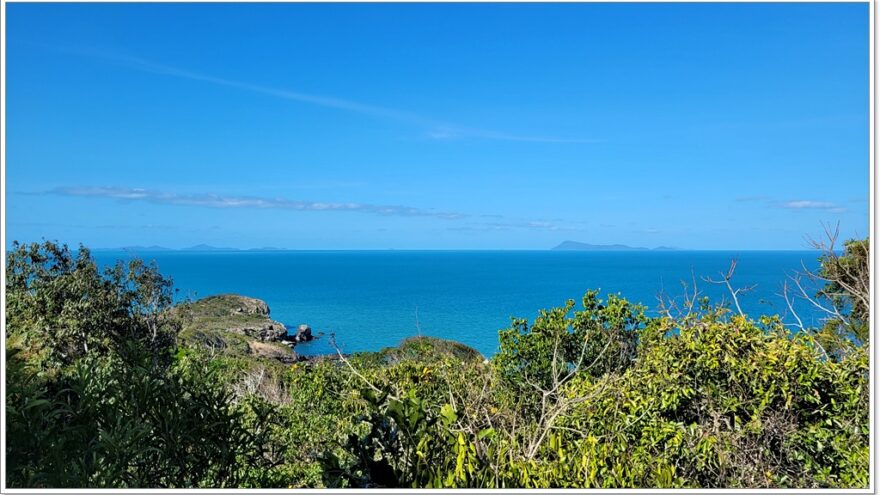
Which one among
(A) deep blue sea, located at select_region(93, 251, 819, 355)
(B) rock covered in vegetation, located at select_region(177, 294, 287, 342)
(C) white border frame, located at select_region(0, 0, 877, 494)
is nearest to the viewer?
(C) white border frame, located at select_region(0, 0, 877, 494)

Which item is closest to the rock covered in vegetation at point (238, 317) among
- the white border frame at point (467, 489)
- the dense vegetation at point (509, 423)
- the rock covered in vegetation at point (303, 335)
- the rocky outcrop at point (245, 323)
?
the rocky outcrop at point (245, 323)

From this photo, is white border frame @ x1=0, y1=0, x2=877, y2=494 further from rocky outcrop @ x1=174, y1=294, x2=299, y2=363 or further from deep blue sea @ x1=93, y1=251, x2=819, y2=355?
rocky outcrop @ x1=174, y1=294, x2=299, y2=363

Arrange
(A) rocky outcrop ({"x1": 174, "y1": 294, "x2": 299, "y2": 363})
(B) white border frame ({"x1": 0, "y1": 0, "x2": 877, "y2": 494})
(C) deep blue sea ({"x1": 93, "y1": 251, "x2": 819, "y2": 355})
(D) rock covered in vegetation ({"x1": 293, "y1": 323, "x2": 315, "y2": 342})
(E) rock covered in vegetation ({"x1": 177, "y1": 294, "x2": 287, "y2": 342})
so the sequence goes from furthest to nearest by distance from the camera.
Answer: (D) rock covered in vegetation ({"x1": 293, "y1": 323, "x2": 315, "y2": 342}) < (E) rock covered in vegetation ({"x1": 177, "y1": 294, "x2": 287, "y2": 342}) < (C) deep blue sea ({"x1": 93, "y1": 251, "x2": 819, "y2": 355}) < (A) rocky outcrop ({"x1": 174, "y1": 294, "x2": 299, "y2": 363}) < (B) white border frame ({"x1": 0, "y1": 0, "x2": 877, "y2": 494})

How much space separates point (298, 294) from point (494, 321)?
96.2ft

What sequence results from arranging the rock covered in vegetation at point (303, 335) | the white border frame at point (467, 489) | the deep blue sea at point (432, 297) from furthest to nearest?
the rock covered in vegetation at point (303, 335)
the deep blue sea at point (432, 297)
the white border frame at point (467, 489)

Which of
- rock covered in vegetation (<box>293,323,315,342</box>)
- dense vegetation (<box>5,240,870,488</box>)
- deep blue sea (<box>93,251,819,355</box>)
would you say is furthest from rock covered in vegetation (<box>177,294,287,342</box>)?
dense vegetation (<box>5,240,870,488</box>)

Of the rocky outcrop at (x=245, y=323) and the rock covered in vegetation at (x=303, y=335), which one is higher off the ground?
the rocky outcrop at (x=245, y=323)

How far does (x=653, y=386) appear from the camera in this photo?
297cm

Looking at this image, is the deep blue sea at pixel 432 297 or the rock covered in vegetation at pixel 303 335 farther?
the rock covered in vegetation at pixel 303 335

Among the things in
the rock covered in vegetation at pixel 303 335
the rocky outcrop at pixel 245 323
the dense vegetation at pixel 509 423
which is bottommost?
the rock covered in vegetation at pixel 303 335

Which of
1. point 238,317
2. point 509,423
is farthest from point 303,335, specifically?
point 509,423

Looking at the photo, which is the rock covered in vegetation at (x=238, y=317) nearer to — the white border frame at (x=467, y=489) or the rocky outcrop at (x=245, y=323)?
the rocky outcrop at (x=245, y=323)

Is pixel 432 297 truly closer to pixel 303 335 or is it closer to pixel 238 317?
pixel 303 335

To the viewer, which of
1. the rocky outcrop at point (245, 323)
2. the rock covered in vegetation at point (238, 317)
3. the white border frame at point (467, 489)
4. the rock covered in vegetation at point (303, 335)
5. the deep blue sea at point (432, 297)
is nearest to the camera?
the white border frame at point (467, 489)
